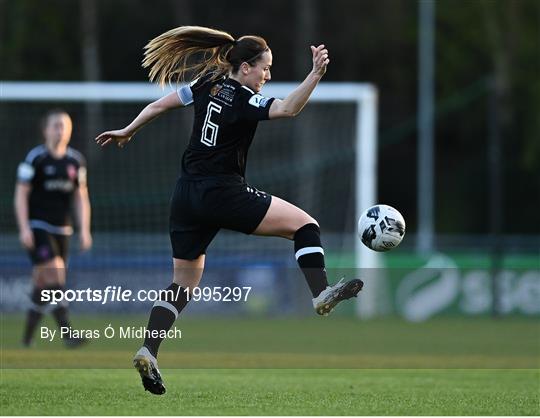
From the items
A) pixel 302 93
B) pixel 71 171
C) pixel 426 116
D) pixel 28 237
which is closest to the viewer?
pixel 302 93

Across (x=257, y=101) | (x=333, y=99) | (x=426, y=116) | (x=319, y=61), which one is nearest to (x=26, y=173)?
(x=257, y=101)

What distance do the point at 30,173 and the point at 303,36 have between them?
22.5 meters

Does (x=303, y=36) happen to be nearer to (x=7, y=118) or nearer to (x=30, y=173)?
(x=7, y=118)

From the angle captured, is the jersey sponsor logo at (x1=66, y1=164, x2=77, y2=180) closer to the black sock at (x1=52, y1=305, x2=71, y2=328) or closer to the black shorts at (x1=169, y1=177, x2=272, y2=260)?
the black sock at (x1=52, y1=305, x2=71, y2=328)

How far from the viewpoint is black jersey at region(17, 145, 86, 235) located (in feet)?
42.0

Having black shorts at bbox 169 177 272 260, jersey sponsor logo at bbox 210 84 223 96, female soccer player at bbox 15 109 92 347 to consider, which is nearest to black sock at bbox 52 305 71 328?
female soccer player at bbox 15 109 92 347

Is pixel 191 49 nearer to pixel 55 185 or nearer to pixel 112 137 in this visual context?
pixel 112 137

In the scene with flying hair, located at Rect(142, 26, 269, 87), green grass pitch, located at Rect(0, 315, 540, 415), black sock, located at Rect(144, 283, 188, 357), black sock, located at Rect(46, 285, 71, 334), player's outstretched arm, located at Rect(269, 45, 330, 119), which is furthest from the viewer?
black sock, located at Rect(46, 285, 71, 334)

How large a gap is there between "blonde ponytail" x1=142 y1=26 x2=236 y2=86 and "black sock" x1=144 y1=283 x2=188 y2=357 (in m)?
1.41

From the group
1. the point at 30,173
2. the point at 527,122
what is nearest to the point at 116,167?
the point at 30,173

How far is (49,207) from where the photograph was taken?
→ 1285cm

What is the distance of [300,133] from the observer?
71.9ft

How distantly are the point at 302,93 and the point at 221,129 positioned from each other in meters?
0.67

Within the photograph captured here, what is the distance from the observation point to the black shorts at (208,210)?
766 centimetres
